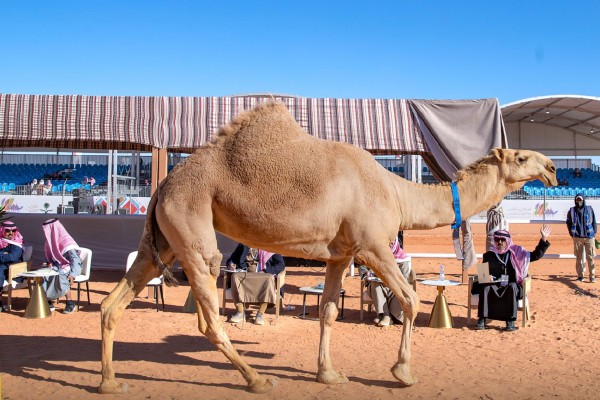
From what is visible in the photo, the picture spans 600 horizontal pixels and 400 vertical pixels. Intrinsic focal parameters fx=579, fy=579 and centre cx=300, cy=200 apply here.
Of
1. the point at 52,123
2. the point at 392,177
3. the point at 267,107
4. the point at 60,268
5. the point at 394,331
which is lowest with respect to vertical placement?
the point at 394,331

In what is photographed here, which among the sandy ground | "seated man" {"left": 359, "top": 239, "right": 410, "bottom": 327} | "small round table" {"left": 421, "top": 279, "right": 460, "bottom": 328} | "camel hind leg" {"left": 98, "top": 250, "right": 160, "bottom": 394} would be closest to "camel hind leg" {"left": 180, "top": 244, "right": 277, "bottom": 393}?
the sandy ground

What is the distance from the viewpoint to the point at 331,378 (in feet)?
17.9

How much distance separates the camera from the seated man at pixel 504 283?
8273 mm

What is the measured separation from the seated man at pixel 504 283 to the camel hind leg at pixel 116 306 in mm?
5061

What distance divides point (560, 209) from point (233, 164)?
25.7 metres

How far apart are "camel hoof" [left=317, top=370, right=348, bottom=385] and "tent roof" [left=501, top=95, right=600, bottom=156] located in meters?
27.4

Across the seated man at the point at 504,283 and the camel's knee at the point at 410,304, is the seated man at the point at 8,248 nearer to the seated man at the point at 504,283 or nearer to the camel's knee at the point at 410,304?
the camel's knee at the point at 410,304

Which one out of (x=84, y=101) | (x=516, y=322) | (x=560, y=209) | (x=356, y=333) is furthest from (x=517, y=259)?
(x=560, y=209)

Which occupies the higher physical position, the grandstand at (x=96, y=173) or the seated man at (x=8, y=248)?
the grandstand at (x=96, y=173)

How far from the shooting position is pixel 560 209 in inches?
1076

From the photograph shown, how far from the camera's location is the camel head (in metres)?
5.52

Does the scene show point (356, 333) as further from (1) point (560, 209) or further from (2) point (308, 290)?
(1) point (560, 209)

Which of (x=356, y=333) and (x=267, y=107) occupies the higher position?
(x=267, y=107)

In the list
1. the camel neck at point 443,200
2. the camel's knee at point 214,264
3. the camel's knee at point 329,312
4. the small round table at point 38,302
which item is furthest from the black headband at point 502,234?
the small round table at point 38,302
